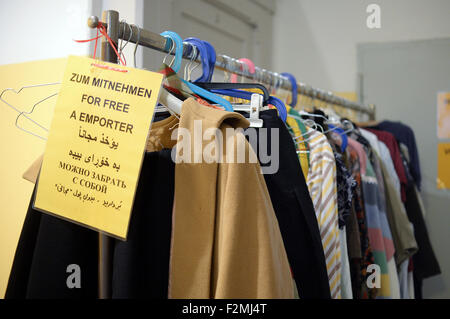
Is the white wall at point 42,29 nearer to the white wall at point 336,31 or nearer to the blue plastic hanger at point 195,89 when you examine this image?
the blue plastic hanger at point 195,89

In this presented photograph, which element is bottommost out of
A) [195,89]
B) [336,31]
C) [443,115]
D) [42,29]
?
[195,89]

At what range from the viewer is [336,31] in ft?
8.41

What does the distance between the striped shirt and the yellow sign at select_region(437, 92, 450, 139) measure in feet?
5.11

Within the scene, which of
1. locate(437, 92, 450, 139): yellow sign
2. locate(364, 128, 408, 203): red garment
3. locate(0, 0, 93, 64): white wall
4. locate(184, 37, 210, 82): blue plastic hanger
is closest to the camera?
locate(184, 37, 210, 82): blue plastic hanger

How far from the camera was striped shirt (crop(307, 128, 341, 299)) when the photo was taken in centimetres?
100

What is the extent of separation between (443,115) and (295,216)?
6.21ft

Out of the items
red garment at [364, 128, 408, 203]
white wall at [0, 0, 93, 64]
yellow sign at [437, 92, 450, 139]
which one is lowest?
red garment at [364, 128, 408, 203]

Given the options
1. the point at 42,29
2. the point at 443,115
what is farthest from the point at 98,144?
the point at 443,115

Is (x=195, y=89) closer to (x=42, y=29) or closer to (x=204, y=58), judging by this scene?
(x=204, y=58)

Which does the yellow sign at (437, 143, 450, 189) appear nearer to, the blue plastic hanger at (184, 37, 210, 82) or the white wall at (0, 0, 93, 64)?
the blue plastic hanger at (184, 37, 210, 82)

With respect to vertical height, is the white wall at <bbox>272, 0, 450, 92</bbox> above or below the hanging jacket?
above

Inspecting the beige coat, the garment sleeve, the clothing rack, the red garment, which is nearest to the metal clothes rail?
the clothing rack

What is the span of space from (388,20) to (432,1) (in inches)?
10.0

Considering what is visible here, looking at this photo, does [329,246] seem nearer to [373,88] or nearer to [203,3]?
[203,3]
